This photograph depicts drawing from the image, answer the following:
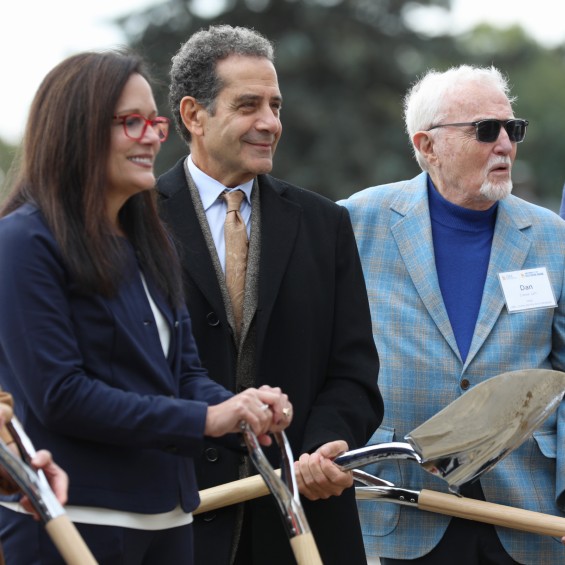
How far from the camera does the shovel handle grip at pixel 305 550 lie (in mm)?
3291

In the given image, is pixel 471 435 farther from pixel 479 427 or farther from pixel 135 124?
pixel 135 124

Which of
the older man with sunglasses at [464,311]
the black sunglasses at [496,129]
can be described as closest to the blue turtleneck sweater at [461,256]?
the older man with sunglasses at [464,311]

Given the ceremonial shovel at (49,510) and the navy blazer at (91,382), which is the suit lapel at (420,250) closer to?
the navy blazer at (91,382)

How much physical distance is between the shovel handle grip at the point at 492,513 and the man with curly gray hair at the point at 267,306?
0.41m

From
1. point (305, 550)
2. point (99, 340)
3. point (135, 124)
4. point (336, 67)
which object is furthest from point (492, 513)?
point (336, 67)

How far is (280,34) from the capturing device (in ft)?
101

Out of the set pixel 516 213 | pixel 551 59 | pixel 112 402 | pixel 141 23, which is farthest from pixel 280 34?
pixel 112 402

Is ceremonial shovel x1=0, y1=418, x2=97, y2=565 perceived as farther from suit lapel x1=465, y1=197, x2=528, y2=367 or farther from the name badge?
the name badge

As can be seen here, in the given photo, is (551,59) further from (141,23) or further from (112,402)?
(112,402)

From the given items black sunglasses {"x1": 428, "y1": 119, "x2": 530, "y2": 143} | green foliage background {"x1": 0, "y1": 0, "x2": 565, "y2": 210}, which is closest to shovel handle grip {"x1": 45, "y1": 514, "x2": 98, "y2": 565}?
black sunglasses {"x1": 428, "y1": 119, "x2": 530, "y2": 143}

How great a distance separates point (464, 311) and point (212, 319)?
42.9 inches

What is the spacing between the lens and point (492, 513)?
4770 millimetres

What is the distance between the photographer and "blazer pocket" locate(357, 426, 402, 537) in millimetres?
5086

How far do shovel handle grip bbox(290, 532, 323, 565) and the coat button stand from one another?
4.08 ft
